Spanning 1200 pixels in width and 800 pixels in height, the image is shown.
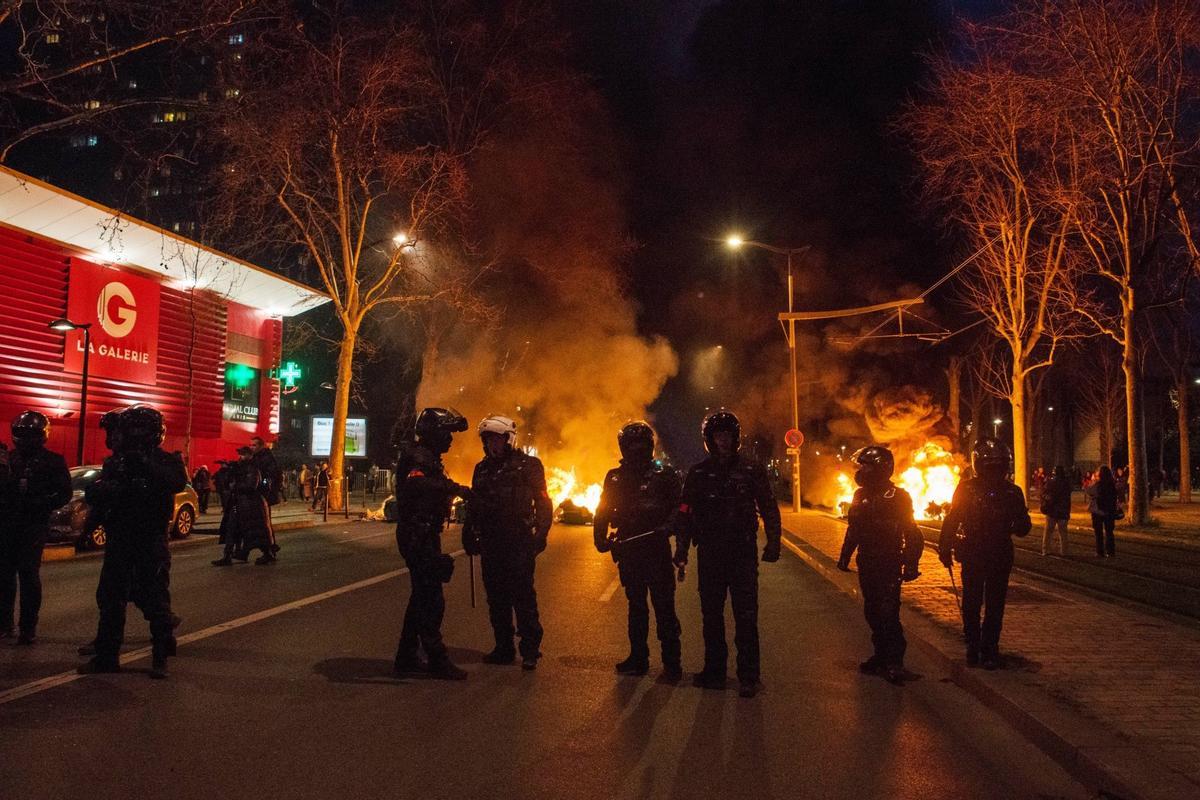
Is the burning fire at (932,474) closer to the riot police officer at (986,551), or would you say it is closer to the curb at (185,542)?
the curb at (185,542)

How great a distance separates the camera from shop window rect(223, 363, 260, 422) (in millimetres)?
31031

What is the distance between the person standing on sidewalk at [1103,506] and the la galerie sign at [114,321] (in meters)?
24.1

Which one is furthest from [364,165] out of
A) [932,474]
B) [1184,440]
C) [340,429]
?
[1184,440]

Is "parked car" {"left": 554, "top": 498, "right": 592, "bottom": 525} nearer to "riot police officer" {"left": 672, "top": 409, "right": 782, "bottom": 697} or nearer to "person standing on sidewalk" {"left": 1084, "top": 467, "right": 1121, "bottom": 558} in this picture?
"person standing on sidewalk" {"left": 1084, "top": 467, "right": 1121, "bottom": 558}

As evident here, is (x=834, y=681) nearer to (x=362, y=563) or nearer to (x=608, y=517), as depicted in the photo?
(x=608, y=517)

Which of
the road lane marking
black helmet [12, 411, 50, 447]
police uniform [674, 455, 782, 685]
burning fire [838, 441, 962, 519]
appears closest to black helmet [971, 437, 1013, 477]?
police uniform [674, 455, 782, 685]

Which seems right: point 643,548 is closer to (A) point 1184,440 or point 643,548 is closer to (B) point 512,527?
(B) point 512,527

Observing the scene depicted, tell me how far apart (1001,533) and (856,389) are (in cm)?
2566

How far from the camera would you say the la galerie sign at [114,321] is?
24.8 m

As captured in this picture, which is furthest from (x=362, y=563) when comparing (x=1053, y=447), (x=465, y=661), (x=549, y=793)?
(x=1053, y=447)

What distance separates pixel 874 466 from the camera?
6891 millimetres

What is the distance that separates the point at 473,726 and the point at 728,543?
2.07 m

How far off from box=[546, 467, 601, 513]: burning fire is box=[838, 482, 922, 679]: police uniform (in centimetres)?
1750

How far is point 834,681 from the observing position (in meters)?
6.61
